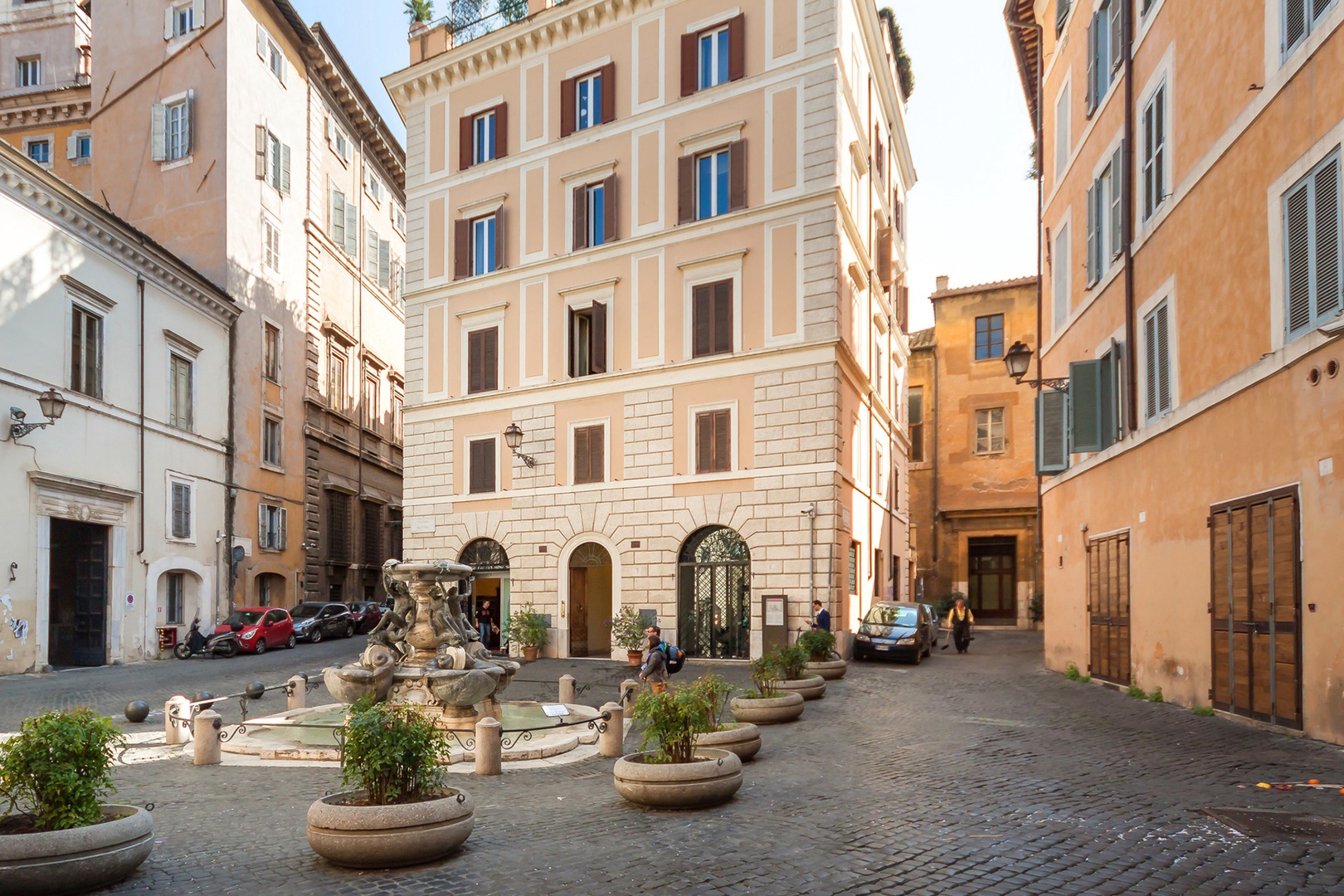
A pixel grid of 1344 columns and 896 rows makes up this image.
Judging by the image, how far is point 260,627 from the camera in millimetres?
29688

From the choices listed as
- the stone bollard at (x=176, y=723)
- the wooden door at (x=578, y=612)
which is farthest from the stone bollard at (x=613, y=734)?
the wooden door at (x=578, y=612)

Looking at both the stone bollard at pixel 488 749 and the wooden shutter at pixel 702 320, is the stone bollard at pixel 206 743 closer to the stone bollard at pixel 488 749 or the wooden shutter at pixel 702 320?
the stone bollard at pixel 488 749

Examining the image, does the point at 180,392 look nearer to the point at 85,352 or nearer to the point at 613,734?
the point at 85,352

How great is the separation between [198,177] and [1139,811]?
3508 centimetres

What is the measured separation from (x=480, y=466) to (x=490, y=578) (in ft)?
10.6

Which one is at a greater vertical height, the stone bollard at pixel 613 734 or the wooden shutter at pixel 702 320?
the wooden shutter at pixel 702 320

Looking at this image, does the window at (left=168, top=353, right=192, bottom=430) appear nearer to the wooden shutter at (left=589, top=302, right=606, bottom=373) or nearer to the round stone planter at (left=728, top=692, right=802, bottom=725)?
the wooden shutter at (left=589, top=302, right=606, bottom=373)

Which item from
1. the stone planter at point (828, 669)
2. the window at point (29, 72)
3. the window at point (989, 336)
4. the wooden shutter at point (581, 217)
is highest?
the window at point (29, 72)

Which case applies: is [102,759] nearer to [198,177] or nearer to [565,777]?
[565,777]

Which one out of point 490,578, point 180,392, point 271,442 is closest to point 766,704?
point 490,578

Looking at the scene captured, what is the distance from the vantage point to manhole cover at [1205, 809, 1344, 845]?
22.9 ft

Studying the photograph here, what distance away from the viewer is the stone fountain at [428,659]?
42.6ft

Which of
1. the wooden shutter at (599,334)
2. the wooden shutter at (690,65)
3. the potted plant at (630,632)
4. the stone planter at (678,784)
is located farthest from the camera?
the wooden shutter at (599,334)

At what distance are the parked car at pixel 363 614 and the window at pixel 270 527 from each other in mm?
3671
